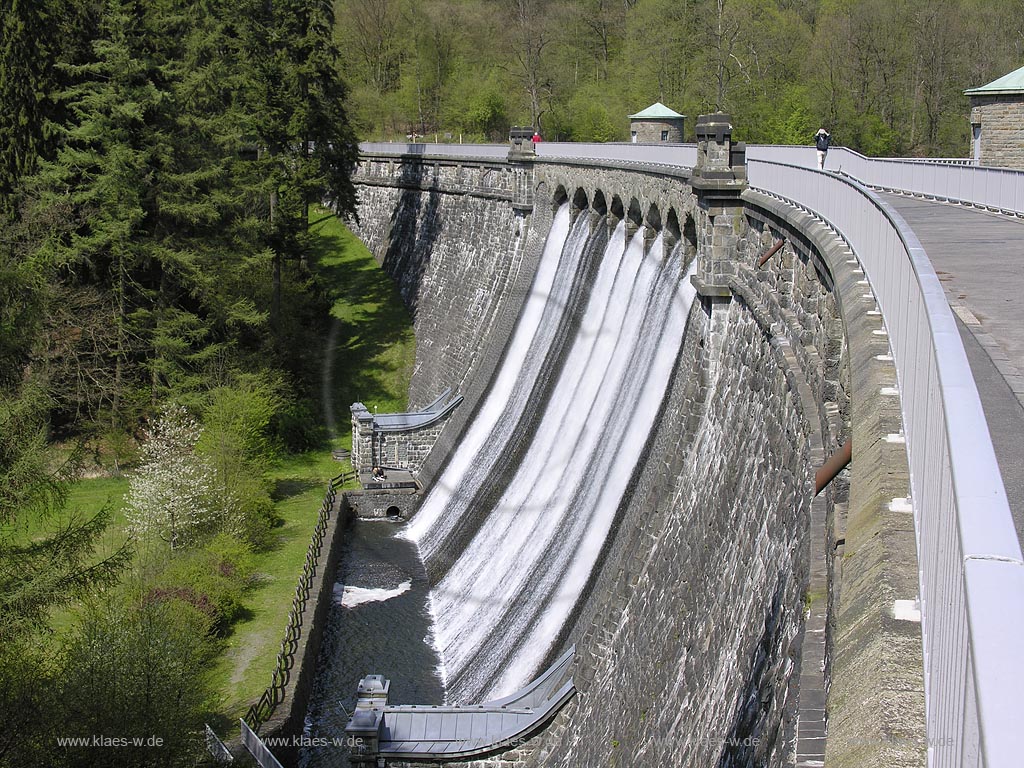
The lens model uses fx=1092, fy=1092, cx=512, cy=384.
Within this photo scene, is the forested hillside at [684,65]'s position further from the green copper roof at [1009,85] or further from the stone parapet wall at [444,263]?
the green copper roof at [1009,85]

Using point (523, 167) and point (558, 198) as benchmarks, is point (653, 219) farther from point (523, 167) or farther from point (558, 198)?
point (523, 167)

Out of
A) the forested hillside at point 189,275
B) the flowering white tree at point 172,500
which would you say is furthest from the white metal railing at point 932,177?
the flowering white tree at point 172,500

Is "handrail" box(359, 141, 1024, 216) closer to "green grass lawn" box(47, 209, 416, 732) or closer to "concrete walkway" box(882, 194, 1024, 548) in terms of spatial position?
"concrete walkway" box(882, 194, 1024, 548)

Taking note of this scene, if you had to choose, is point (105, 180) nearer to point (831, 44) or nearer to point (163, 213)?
point (163, 213)

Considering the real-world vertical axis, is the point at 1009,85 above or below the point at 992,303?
above

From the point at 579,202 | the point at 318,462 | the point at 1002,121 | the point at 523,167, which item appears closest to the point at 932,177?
the point at 1002,121

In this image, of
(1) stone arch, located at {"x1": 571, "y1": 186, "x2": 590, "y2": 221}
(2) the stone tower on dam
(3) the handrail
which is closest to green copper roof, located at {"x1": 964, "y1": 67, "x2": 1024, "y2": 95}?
(3) the handrail
